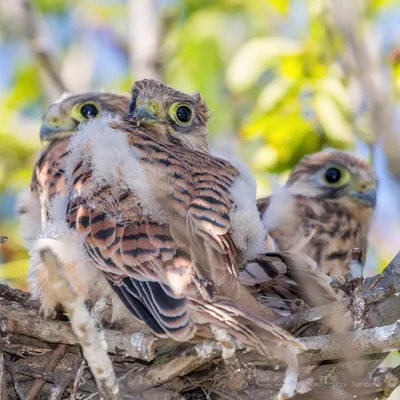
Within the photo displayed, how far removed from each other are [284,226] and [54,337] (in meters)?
1.88

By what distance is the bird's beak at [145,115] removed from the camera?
4242 millimetres

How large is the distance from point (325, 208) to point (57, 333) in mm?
2251

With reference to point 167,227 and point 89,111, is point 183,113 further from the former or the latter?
point 167,227

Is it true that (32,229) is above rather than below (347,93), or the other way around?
below

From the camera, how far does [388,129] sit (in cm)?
346

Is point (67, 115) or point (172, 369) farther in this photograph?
point (67, 115)

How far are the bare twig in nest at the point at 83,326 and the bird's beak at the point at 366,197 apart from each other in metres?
2.59

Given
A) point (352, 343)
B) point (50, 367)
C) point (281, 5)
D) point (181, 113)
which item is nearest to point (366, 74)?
point (181, 113)

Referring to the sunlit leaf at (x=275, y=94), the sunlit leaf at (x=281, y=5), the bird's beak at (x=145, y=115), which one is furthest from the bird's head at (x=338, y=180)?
the bird's beak at (x=145, y=115)

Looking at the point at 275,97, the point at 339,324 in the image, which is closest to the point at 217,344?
the point at 339,324

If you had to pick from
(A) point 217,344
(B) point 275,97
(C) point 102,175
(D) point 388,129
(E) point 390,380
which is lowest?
(E) point 390,380

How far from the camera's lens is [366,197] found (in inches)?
212

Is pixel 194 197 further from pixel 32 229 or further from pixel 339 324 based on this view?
pixel 32 229

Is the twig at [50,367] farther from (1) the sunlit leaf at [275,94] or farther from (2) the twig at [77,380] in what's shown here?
(1) the sunlit leaf at [275,94]
